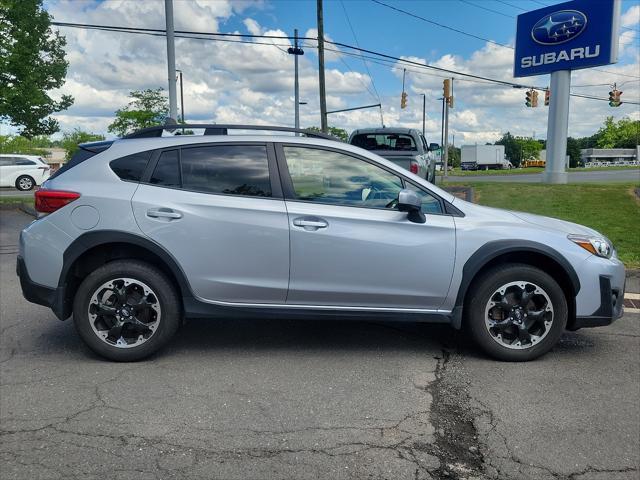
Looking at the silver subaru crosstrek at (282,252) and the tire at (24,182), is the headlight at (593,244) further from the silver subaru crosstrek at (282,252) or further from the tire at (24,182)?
the tire at (24,182)

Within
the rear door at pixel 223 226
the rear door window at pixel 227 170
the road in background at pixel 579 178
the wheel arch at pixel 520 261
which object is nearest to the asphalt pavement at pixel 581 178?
the road in background at pixel 579 178

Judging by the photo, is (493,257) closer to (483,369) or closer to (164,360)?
(483,369)

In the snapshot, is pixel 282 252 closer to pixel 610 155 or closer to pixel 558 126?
pixel 558 126

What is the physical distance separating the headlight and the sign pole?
14.9 meters

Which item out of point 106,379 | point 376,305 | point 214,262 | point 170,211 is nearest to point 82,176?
point 170,211

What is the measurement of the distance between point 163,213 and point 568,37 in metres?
17.9

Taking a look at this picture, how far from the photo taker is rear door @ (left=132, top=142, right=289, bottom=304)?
413 centimetres

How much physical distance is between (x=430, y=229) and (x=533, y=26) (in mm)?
18104

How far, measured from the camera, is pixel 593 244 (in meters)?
4.33

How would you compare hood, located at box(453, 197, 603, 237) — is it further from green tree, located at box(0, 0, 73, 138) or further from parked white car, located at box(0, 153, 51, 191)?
parked white car, located at box(0, 153, 51, 191)

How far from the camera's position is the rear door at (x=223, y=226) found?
4133 millimetres

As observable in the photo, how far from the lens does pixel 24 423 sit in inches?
128

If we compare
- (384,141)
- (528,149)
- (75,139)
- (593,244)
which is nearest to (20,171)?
(384,141)

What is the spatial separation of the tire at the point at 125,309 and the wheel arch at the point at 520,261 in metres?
2.19
